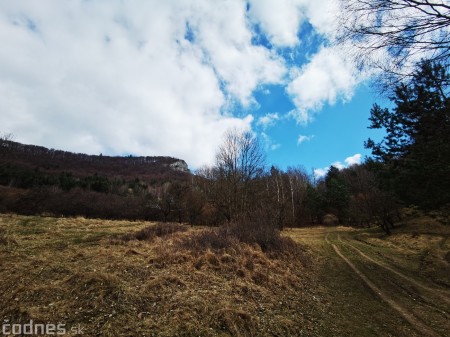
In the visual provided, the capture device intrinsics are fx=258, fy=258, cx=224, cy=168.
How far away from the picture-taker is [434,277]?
11008 millimetres

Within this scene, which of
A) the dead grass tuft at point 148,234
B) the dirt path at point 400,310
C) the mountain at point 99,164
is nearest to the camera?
the dirt path at point 400,310

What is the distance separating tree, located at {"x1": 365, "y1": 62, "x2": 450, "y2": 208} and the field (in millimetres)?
3664

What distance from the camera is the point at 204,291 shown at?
6.89 metres

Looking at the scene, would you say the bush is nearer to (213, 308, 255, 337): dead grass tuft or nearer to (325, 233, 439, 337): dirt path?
(325, 233, 439, 337): dirt path

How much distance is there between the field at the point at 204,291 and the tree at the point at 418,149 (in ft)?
12.0

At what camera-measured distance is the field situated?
5234 millimetres

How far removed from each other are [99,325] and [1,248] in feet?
21.6

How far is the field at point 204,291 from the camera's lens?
523cm

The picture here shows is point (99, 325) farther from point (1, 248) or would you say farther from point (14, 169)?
point (14, 169)

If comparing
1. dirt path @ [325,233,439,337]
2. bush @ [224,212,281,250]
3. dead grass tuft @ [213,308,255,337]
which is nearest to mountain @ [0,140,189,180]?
bush @ [224,212,281,250]

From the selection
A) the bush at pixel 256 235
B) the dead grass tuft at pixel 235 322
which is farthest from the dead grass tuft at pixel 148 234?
the dead grass tuft at pixel 235 322

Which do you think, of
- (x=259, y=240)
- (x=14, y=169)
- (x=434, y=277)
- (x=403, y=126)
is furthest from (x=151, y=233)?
(x=14, y=169)

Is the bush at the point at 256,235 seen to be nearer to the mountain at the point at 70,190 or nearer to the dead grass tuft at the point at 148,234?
the dead grass tuft at the point at 148,234

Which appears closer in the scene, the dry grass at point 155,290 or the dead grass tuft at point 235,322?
the dry grass at point 155,290
